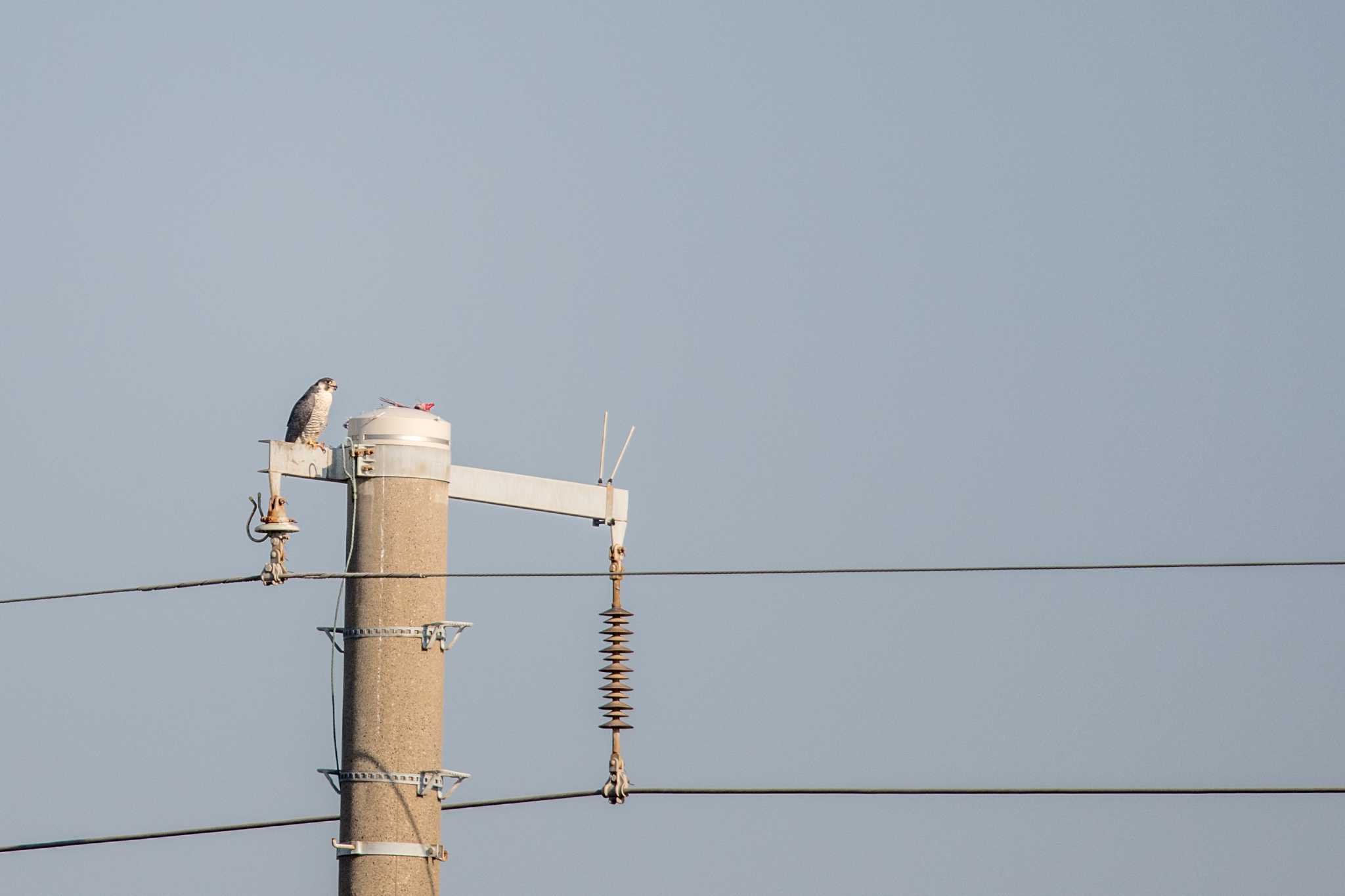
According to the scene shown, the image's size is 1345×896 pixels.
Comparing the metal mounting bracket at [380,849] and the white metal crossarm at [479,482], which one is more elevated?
the white metal crossarm at [479,482]

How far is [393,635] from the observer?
18219 mm

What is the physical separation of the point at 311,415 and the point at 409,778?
4063 mm

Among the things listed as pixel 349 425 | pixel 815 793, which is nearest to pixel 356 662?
pixel 349 425

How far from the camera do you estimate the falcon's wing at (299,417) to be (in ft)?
66.6

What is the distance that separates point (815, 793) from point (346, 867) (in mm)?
4410

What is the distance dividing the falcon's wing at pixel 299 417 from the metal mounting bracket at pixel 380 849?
14.1 feet

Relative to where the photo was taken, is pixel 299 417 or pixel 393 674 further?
pixel 299 417

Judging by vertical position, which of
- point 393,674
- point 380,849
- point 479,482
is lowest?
point 380,849

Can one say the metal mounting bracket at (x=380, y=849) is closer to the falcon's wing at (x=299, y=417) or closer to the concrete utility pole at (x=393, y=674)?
the concrete utility pole at (x=393, y=674)

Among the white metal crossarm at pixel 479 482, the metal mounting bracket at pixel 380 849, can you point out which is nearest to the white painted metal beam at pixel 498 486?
the white metal crossarm at pixel 479 482

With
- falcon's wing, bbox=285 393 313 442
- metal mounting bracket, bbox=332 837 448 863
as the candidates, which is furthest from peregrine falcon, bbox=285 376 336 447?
metal mounting bracket, bbox=332 837 448 863

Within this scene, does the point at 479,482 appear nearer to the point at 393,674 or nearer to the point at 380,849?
the point at 393,674

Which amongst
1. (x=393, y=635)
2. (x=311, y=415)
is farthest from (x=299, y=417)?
(x=393, y=635)

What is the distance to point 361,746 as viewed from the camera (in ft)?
59.2
